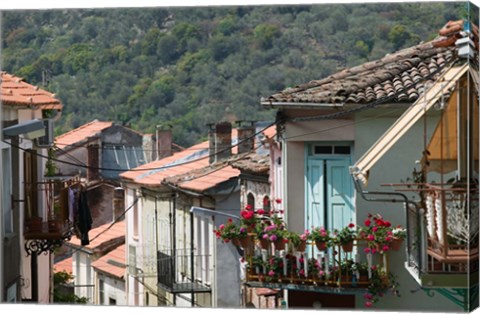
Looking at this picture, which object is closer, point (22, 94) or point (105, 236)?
point (22, 94)

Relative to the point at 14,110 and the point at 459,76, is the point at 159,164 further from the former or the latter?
the point at 459,76

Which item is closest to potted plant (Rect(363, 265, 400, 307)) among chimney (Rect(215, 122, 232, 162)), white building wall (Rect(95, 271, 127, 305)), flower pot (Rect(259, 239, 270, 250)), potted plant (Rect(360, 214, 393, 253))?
potted plant (Rect(360, 214, 393, 253))

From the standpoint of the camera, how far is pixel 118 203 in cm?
2703

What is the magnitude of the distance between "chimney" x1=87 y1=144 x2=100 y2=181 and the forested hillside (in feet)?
1.41

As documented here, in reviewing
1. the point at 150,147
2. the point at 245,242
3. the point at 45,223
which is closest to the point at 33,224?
the point at 45,223

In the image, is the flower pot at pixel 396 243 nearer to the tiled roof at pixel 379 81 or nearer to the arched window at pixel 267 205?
the tiled roof at pixel 379 81

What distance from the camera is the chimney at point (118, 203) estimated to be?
1051 inches

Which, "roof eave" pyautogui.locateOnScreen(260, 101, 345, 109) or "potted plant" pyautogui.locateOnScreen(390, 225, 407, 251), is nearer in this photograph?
"potted plant" pyautogui.locateOnScreen(390, 225, 407, 251)

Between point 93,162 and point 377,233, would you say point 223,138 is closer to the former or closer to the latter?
point 93,162

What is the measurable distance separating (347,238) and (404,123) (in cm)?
146

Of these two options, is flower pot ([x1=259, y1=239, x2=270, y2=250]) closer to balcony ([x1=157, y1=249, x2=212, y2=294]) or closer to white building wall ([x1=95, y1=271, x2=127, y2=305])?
balcony ([x1=157, y1=249, x2=212, y2=294])

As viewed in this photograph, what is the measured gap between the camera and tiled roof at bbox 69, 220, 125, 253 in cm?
2717

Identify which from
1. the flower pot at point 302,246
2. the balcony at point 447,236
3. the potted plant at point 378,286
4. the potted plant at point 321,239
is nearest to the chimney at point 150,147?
the flower pot at point 302,246

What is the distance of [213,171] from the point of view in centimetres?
2752
